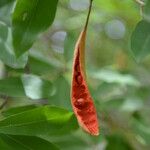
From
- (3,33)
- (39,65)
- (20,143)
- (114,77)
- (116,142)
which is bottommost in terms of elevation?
(116,142)

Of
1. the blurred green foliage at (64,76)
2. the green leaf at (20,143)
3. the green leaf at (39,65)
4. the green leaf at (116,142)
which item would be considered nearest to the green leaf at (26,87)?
the blurred green foliage at (64,76)

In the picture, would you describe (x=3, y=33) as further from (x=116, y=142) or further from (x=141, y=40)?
(x=116, y=142)

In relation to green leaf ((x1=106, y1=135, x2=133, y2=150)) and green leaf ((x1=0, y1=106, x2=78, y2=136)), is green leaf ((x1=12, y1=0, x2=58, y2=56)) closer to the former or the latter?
green leaf ((x1=0, y1=106, x2=78, y2=136))

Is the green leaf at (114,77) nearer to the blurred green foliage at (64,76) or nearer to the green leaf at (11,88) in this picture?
the blurred green foliage at (64,76)

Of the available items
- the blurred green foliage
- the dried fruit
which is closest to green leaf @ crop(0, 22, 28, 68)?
the blurred green foliage

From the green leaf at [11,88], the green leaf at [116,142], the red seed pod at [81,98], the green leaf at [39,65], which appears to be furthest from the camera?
the green leaf at [116,142]

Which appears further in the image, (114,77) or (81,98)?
(114,77)

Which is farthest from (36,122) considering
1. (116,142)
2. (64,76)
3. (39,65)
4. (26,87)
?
(116,142)
